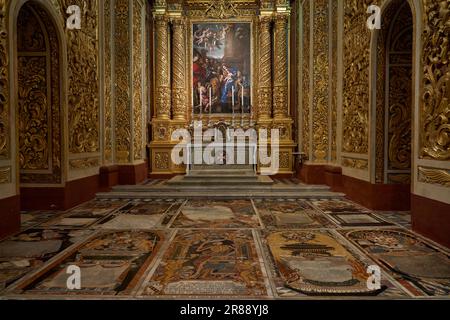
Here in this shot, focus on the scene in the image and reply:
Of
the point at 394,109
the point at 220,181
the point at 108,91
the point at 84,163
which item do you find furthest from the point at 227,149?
the point at 394,109

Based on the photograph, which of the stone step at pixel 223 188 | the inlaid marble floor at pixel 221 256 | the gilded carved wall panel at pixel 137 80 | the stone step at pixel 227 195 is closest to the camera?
the inlaid marble floor at pixel 221 256

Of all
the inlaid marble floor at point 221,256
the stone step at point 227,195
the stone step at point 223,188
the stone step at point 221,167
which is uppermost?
the stone step at point 221,167

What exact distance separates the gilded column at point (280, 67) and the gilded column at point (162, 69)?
3.61 metres

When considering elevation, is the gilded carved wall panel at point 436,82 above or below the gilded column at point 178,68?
below

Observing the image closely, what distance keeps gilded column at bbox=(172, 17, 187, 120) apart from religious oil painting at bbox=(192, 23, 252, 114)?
1.37ft

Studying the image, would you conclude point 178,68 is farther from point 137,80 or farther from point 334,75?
point 334,75

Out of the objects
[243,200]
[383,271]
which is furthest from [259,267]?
[243,200]

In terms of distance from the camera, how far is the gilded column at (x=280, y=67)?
1177 centimetres

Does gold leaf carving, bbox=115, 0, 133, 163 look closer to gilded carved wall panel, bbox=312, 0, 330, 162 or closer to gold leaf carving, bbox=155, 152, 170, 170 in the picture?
gold leaf carving, bbox=155, 152, 170, 170

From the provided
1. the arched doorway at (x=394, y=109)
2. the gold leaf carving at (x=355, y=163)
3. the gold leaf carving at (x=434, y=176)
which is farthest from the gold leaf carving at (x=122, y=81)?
the gold leaf carving at (x=434, y=176)

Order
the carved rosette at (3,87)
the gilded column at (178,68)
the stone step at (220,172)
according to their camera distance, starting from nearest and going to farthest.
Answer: the carved rosette at (3,87), the stone step at (220,172), the gilded column at (178,68)

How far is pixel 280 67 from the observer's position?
1179 centimetres

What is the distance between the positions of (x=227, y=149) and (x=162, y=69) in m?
3.52

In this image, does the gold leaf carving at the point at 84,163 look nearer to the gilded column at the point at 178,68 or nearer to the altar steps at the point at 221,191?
the altar steps at the point at 221,191
